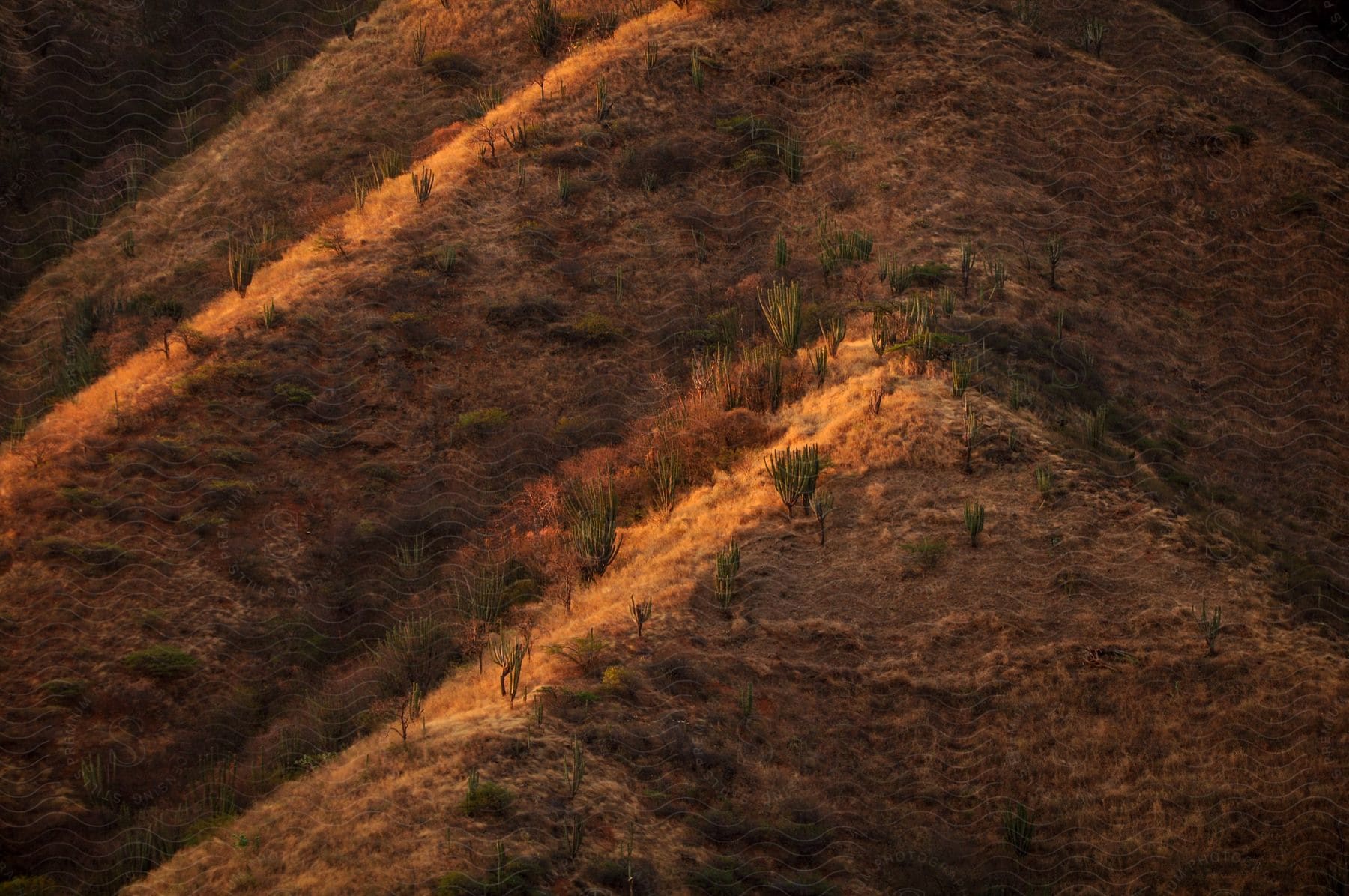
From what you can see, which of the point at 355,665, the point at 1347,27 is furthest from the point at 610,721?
the point at 1347,27

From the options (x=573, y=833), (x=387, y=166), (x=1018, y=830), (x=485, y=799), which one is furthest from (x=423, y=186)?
(x=1018, y=830)

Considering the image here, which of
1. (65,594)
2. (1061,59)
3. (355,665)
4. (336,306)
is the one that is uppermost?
(1061,59)

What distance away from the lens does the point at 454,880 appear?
742 centimetres

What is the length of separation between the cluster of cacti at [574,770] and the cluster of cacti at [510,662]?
964 mm

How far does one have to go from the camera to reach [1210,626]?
10.8m

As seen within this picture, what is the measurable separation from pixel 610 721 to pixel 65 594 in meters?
7.00

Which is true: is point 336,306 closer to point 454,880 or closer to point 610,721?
point 610,721

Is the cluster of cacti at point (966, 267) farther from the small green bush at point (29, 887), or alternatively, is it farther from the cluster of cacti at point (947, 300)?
the small green bush at point (29, 887)

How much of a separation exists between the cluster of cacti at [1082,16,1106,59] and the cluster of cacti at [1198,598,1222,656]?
720 inches

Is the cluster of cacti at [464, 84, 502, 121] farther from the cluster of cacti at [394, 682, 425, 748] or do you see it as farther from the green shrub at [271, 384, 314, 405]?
the cluster of cacti at [394, 682, 425, 748]

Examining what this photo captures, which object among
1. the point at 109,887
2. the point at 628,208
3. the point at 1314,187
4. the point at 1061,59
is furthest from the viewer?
the point at 1061,59

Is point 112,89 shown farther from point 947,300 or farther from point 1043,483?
point 1043,483

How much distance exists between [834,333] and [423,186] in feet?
27.4

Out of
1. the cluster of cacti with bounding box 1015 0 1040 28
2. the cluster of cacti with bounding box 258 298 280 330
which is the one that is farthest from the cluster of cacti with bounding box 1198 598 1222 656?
the cluster of cacti with bounding box 1015 0 1040 28
